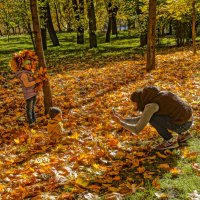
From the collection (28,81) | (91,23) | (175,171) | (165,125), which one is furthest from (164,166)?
(91,23)

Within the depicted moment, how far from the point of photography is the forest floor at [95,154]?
495 cm

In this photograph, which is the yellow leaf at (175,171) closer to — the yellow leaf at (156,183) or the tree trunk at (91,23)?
the yellow leaf at (156,183)

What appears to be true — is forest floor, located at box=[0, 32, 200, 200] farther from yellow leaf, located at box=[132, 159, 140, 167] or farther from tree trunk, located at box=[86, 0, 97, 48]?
tree trunk, located at box=[86, 0, 97, 48]

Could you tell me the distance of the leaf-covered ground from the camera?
510cm

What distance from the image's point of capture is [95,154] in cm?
641

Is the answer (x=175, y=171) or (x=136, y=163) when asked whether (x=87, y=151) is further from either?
(x=175, y=171)

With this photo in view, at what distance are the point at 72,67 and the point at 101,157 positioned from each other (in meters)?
12.4

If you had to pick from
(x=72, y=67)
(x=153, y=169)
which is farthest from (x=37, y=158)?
(x=72, y=67)

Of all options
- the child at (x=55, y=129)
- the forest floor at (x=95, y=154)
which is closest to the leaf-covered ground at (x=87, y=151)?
the forest floor at (x=95, y=154)

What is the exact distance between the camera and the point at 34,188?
16.7 feet

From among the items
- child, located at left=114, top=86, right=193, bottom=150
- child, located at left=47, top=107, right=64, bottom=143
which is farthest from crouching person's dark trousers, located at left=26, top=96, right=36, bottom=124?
child, located at left=114, top=86, right=193, bottom=150

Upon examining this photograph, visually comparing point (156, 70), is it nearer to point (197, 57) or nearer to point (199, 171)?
point (197, 57)

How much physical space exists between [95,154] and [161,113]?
143 centimetres

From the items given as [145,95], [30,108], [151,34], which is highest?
[151,34]
